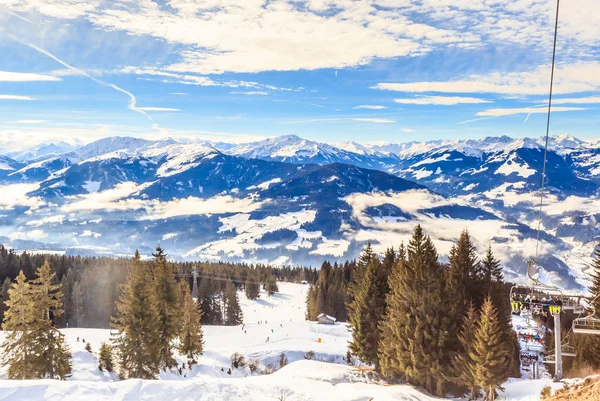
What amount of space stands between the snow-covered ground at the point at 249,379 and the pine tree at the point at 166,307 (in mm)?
1983

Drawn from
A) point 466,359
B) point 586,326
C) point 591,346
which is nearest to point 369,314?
point 466,359

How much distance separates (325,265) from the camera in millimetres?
114125

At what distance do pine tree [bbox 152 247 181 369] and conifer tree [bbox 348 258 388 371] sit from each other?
1845 cm

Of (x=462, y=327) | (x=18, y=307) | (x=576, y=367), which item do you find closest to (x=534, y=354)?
(x=576, y=367)

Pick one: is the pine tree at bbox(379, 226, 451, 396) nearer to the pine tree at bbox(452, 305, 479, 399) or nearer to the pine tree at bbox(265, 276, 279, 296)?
the pine tree at bbox(452, 305, 479, 399)

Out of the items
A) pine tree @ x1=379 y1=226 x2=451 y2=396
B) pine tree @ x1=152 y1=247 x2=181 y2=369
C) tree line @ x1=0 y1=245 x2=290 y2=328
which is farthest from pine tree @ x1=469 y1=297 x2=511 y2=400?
tree line @ x1=0 y1=245 x2=290 y2=328

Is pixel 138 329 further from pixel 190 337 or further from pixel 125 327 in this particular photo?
pixel 190 337

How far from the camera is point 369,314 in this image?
44.6 metres

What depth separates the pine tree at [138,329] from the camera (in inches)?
1615

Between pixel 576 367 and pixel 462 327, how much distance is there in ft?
59.5

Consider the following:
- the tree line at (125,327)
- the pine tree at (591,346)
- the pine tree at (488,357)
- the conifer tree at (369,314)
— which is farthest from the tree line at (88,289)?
the pine tree at (488,357)

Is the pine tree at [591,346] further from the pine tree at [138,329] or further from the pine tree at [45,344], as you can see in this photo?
the pine tree at [45,344]

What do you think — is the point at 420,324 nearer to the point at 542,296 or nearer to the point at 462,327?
the point at 462,327

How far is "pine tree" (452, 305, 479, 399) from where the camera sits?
32594 millimetres
